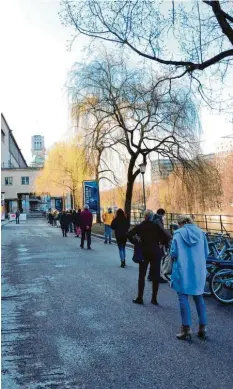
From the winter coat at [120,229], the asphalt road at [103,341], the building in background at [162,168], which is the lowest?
the asphalt road at [103,341]

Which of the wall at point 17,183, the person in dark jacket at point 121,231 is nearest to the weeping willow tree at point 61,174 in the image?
the wall at point 17,183

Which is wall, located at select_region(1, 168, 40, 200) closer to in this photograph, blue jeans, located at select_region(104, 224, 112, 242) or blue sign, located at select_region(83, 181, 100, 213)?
blue sign, located at select_region(83, 181, 100, 213)

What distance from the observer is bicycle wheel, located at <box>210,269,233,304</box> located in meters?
8.36

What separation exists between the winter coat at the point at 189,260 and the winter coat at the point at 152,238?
2.10 meters

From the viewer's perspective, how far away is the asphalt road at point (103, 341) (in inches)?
178

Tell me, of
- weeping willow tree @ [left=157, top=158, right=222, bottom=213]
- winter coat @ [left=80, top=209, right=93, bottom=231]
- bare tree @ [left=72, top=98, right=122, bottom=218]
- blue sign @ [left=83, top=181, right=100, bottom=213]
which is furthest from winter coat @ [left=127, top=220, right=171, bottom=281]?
blue sign @ [left=83, top=181, right=100, bottom=213]

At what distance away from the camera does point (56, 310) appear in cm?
772

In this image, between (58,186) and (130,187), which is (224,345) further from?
(58,186)

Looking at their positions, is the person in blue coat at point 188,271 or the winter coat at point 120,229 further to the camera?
the winter coat at point 120,229

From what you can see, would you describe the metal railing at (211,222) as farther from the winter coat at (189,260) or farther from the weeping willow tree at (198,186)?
the winter coat at (189,260)

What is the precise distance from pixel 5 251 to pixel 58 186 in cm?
3601

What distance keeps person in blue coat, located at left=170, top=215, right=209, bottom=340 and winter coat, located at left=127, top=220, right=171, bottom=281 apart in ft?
6.91

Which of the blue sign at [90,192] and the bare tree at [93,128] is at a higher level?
the bare tree at [93,128]

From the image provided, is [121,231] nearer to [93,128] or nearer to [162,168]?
[162,168]
